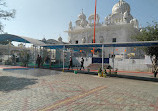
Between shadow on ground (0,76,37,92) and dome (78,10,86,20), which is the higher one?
dome (78,10,86,20)

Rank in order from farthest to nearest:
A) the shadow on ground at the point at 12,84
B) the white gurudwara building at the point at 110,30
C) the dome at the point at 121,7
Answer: the dome at the point at 121,7 → the white gurudwara building at the point at 110,30 → the shadow on ground at the point at 12,84

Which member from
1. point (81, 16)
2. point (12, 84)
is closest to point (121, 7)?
point (81, 16)

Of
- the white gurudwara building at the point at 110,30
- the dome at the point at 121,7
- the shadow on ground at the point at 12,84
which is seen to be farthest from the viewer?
the dome at the point at 121,7

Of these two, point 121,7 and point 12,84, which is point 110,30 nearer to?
point 121,7

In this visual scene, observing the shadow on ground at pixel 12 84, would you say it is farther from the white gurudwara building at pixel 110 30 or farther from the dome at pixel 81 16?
the dome at pixel 81 16

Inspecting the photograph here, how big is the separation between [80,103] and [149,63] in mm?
16367

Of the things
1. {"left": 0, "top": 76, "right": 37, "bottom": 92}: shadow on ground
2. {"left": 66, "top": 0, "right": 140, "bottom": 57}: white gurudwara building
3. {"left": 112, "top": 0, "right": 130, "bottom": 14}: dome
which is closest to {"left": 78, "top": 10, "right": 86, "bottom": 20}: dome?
{"left": 66, "top": 0, "right": 140, "bottom": 57}: white gurudwara building

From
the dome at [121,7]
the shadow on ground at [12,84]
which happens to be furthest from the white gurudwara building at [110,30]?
the shadow on ground at [12,84]

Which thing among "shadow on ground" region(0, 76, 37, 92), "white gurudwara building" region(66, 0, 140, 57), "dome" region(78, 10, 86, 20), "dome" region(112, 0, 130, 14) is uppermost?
"dome" region(112, 0, 130, 14)

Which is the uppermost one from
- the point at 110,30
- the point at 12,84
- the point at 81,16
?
the point at 81,16

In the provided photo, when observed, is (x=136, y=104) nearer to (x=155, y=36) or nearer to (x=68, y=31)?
(x=155, y=36)

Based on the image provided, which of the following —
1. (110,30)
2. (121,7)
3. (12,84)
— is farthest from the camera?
(121,7)

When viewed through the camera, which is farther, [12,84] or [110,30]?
[110,30]

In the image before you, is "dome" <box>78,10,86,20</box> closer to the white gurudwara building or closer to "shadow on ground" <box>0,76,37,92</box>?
the white gurudwara building
